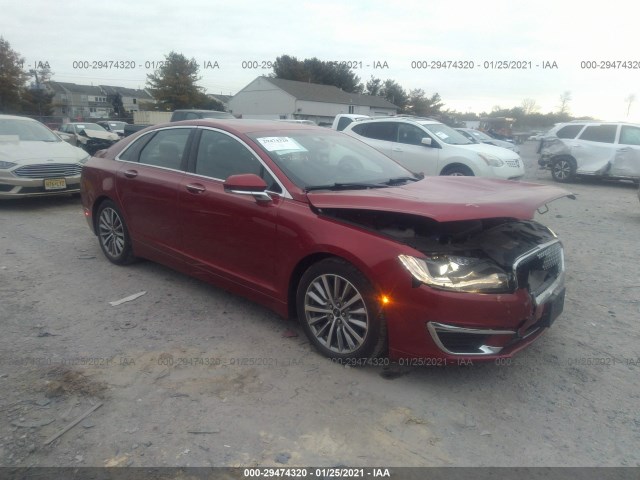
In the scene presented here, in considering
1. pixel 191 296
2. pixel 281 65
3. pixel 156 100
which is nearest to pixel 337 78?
pixel 281 65

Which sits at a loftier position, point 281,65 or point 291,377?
point 281,65

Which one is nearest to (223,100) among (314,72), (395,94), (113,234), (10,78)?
(314,72)

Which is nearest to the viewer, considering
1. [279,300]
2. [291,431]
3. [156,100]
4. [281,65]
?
[291,431]

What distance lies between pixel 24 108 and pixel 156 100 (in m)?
12.2

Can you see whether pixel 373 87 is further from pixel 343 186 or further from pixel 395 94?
pixel 343 186

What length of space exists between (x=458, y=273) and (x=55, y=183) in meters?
7.53

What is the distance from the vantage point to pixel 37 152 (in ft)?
27.2

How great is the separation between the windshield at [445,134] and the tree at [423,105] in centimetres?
5919

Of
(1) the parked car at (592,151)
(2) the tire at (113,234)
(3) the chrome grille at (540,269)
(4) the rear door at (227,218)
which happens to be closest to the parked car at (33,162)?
(2) the tire at (113,234)

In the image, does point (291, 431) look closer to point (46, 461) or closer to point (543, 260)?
point (46, 461)

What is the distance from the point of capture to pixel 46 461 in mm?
2422

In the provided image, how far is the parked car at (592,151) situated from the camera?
12.7 metres

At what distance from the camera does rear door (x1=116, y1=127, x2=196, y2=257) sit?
4.41 meters

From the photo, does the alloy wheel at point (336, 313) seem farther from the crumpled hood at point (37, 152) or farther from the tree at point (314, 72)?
the tree at point (314, 72)
